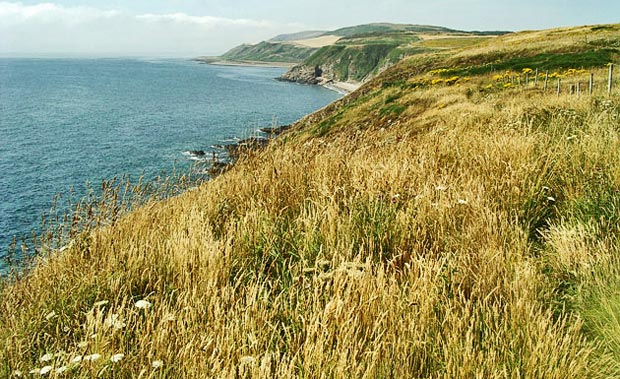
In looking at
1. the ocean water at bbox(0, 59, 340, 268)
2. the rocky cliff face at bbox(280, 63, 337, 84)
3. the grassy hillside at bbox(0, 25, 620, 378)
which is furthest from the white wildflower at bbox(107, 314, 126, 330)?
the rocky cliff face at bbox(280, 63, 337, 84)

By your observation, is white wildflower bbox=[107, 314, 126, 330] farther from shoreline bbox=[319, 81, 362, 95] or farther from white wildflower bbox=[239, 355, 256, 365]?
shoreline bbox=[319, 81, 362, 95]

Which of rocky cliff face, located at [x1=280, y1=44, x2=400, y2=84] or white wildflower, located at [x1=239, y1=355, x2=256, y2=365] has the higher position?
rocky cliff face, located at [x1=280, y1=44, x2=400, y2=84]

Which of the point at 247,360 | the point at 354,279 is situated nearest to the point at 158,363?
the point at 247,360

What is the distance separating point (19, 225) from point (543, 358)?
27.6 meters

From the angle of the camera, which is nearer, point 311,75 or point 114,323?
point 114,323

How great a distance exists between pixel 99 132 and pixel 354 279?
2230 inches

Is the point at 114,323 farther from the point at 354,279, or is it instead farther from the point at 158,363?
the point at 354,279

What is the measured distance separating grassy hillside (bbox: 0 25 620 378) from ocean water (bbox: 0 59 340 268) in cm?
210

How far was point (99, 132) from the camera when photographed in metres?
53.1

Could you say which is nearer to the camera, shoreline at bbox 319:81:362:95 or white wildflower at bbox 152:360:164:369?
white wildflower at bbox 152:360:164:369

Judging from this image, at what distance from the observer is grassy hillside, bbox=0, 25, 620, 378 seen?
2.28 metres

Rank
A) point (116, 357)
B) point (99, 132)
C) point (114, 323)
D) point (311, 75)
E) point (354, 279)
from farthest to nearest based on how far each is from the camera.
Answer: point (311, 75)
point (99, 132)
point (354, 279)
point (114, 323)
point (116, 357)

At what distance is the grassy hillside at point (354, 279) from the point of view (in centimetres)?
228

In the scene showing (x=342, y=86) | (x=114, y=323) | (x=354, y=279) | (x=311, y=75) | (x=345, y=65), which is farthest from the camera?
(x=311, y=75)
